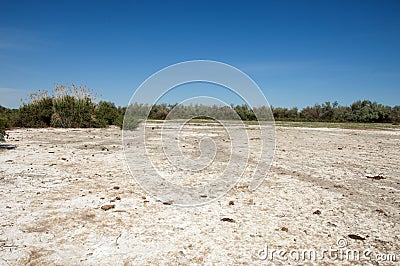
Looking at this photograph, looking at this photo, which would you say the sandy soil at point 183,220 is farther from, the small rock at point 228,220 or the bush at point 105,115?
the bush at point 105,115

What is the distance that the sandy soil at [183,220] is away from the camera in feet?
8.41

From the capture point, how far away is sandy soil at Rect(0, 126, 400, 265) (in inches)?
101

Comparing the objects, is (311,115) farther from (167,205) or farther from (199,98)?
(167,205)

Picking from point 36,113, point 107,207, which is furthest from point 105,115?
point 107,207

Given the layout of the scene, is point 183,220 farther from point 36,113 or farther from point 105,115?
point 105,115

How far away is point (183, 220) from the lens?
3.36m

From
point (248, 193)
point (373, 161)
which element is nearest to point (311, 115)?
point (373, 161)

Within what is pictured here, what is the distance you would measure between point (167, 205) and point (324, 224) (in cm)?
196

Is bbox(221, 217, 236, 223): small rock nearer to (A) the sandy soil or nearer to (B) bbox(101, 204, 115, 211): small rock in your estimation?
(A) the sandy soil

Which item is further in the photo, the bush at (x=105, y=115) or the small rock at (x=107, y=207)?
the bush at (x=105, y=115)

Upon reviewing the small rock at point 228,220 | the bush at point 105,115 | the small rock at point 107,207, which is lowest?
the small rock at point 228,220

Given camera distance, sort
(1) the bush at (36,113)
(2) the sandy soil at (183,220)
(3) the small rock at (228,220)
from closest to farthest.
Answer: (2) the sandy soil at (183,220), (3) the small rock at (228,220), (1) the bush at (36,113)

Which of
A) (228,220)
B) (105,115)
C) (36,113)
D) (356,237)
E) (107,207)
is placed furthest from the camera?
(105,115)

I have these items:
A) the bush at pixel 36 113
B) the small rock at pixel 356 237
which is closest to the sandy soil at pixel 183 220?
the small rock at pixel 356 237
